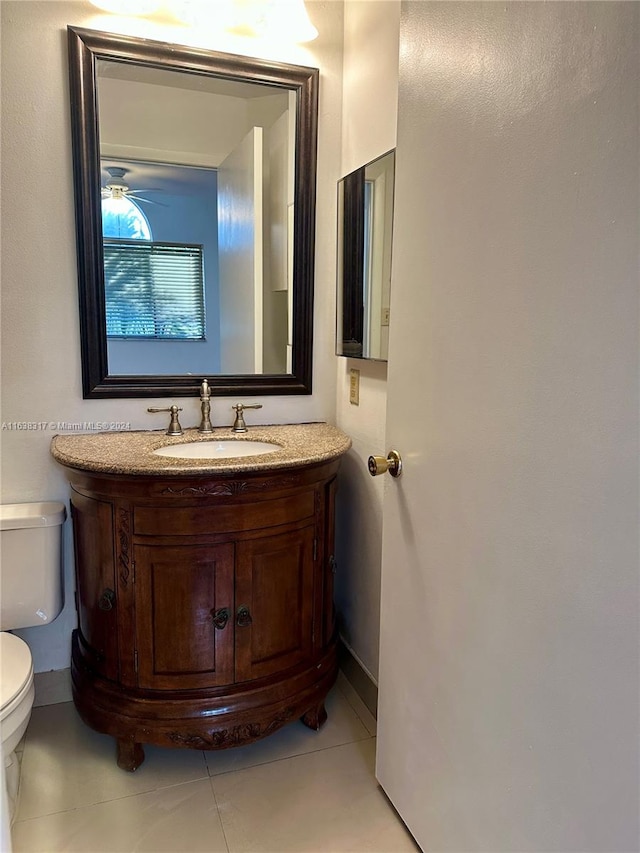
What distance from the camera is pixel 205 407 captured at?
195 centimetres

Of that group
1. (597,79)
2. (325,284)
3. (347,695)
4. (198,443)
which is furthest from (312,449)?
(597,79)

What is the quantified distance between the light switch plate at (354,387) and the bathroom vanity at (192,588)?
1.02ft

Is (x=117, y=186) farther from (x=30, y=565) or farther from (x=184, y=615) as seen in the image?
(x=184, y=615)

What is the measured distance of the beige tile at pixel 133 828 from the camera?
1.46 meters

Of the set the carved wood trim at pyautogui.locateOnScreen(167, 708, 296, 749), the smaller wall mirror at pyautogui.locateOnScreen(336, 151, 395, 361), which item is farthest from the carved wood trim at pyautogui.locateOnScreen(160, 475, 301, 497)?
the carved wood trim at pyautogui.locateOnScreen(167, 708, 296, 749)

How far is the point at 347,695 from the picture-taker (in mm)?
2059

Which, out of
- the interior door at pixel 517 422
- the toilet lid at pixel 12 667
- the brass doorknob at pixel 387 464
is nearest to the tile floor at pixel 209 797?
the interior door at pixel 517 422

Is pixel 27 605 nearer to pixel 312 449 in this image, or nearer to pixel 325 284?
pixel 312 449

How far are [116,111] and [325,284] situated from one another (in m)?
0.84

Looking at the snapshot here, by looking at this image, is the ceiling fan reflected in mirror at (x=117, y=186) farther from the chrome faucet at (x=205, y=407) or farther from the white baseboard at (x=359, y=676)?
the white baseboard at (x=359, y=676)

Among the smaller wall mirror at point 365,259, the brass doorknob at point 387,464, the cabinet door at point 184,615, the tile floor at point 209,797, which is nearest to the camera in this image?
the brass doorknob at point 387,464

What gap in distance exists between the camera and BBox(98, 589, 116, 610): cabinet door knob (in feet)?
5.37

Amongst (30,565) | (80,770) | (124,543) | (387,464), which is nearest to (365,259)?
(387,464)

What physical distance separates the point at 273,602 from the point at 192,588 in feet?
0.78
